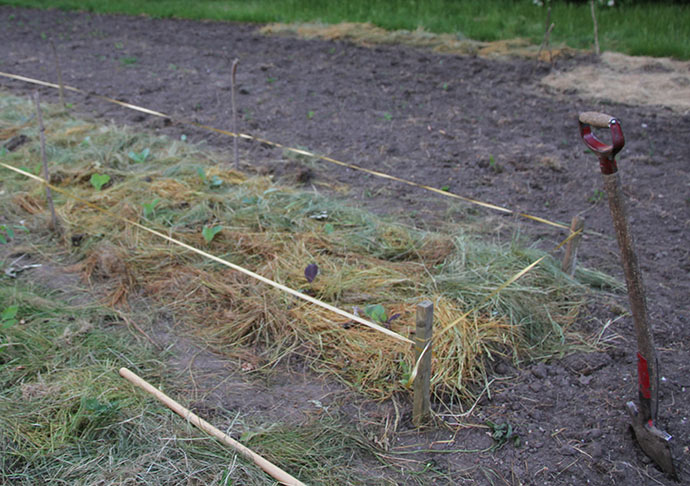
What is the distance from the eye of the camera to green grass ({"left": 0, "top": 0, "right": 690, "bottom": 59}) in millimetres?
8066

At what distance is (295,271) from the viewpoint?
134 inches

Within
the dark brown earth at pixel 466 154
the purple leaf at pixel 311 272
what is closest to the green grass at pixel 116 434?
the dark brown earth at pixel 466 154

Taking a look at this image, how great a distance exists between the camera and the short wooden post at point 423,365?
223 cm

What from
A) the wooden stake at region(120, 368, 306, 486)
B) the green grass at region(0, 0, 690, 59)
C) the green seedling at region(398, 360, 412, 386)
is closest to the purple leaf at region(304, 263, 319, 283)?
the green seedling at region(398, 360, 412, 386)

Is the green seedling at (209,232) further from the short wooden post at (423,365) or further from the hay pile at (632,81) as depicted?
the hay pile at (632,81)

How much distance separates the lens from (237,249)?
3691 millimetres

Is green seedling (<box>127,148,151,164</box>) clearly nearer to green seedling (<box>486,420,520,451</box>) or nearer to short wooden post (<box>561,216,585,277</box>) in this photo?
short wooden post (<box>561,216,585,277</box>)

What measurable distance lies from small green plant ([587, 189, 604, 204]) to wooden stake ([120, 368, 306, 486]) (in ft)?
10.7

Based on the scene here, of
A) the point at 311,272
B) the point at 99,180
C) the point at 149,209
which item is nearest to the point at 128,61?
the point at 99,180

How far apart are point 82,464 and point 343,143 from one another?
3.93 metres

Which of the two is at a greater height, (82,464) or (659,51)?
(659,51)

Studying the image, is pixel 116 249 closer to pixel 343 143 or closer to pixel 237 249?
pixel 237 249

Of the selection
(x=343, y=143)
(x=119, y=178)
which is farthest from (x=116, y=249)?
(x=343, y=143)

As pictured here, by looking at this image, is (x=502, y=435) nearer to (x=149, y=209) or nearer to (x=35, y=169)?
(x=149, y=209)
